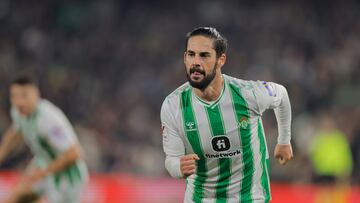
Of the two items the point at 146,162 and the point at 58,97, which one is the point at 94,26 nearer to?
the point at 58,97

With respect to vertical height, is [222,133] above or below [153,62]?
below

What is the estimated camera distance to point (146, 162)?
1423cm

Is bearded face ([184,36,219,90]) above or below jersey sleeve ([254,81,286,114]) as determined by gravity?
above

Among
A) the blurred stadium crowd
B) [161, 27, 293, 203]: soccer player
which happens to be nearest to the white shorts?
[161, 27, 293, 203]: soccer player

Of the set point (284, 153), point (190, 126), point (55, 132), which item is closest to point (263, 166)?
point (284, 153)

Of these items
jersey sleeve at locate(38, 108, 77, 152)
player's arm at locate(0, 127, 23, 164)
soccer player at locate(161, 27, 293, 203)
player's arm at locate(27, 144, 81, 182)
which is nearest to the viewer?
soccer player at locate(161, 27, 293, 203)

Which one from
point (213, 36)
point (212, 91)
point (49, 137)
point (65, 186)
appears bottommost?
point (65, 186)

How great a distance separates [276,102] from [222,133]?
17.7 inches

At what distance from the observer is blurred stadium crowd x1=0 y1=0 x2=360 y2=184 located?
46.9 ft

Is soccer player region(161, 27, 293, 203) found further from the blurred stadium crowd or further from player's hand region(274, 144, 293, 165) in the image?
the blurred stadium crowd

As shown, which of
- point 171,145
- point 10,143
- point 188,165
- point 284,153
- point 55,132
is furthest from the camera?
point 10,143

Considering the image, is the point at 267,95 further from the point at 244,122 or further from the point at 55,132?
the point at 55,132

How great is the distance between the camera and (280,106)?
618 centimetres

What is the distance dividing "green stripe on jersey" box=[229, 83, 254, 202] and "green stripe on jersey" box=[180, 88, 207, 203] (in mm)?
269
